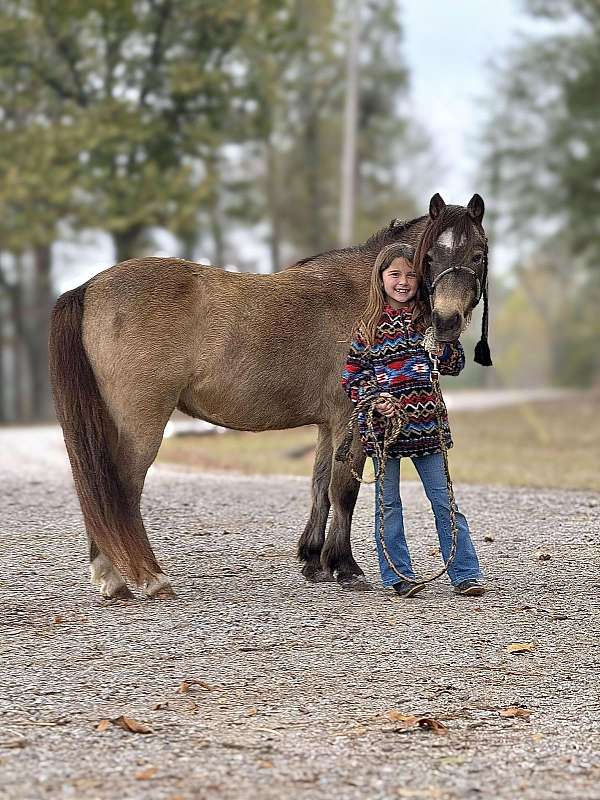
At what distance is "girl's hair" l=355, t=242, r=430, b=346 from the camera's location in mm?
6582

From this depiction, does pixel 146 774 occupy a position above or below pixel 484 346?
below

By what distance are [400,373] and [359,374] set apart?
0.78ft

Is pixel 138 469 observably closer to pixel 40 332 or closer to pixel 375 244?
pixel 375 244

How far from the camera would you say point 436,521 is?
6770 millimetres

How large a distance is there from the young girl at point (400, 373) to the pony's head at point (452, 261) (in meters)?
0.13

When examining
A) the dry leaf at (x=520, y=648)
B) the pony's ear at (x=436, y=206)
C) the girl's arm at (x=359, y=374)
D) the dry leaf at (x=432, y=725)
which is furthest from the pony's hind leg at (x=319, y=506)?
the dry leaf at (x=432, y=725)

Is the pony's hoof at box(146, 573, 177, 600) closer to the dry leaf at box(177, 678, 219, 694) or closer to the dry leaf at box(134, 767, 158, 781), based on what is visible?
the dry leaf at box(177, 678, 219, 694)

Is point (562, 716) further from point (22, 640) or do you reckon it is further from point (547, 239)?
point (547, 239)

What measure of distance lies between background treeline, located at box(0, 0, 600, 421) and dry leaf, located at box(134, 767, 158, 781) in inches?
856

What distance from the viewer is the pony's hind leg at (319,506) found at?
7297 mm

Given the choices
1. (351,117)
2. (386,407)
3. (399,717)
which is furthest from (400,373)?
(351,117)

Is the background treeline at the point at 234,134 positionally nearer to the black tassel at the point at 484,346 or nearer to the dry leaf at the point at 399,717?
the black tassel at the point at 484,346

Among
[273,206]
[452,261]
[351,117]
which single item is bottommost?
[452,261]

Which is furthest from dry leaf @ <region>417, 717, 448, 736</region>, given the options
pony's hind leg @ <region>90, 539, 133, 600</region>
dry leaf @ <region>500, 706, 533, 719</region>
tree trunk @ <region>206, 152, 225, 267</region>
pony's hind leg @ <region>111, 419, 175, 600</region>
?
tree trunk @ <region>206, 152, 225, 267</region>
